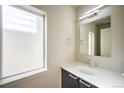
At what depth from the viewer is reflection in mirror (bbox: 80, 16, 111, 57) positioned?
62.2 inches

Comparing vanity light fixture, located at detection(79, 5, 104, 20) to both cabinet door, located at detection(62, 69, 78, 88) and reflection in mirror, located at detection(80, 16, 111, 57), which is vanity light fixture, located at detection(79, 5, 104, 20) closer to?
reflection in mirror, located at detection(80, 16, 111, 57)

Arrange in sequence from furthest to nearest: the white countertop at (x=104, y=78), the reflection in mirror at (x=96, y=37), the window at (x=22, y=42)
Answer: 1. the reflection in mirror at (x=96, y=37)
2. the window at (x=22, y=42)
3. the white countertop at (x=104, y=78)

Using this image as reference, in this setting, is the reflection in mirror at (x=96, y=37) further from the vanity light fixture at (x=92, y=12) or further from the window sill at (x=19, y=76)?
the window sill at (x=19, y=76)

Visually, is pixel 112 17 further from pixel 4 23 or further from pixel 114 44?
pixel 4 23

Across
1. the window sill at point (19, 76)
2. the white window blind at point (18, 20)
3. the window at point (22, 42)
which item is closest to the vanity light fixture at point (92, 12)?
the window at point (22, 42)

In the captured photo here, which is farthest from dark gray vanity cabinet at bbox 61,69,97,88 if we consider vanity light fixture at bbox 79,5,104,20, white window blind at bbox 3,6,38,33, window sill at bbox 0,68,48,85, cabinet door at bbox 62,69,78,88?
vanity light fixture at bbox 79,5,104,20

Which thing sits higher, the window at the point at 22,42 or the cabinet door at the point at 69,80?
the window at the point at 22,42

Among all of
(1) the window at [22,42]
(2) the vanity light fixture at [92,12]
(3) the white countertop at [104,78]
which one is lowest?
(3) the white countertop at [104,78]

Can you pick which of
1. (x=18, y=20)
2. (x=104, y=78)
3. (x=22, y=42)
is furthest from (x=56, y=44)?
(x=104, y=78)

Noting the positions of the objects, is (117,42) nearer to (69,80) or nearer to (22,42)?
(69,80)

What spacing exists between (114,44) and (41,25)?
3.80 feet

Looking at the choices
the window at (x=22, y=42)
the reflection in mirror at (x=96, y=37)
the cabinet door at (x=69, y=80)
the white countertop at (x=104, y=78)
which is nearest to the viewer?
the white countertop at (x=104, y=78)

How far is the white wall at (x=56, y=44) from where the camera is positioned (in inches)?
57.0

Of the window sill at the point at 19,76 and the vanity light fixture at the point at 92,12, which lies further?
the vanity light fixture at the point at 92,12
